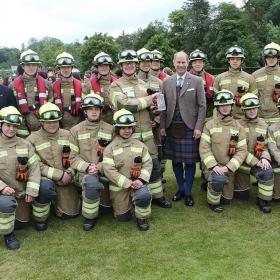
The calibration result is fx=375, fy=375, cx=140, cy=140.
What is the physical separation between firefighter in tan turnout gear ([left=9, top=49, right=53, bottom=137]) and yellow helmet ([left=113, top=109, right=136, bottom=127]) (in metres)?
1.46

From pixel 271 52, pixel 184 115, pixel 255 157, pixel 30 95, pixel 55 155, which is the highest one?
pixel 271 52

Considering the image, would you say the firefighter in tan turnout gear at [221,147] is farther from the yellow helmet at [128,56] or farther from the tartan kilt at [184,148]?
the yellow helmet at [128,56]

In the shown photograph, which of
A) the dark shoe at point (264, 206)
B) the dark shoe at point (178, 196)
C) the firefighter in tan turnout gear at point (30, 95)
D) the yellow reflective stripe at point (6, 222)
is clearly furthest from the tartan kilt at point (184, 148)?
the yellow reflective stripe at point (6, 222)

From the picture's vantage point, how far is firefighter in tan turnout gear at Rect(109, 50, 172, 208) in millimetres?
6004

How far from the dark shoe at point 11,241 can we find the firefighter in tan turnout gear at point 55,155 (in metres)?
0.94

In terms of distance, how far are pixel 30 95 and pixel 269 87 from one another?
4349 mm

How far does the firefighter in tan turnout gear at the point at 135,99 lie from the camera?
600 centimetres

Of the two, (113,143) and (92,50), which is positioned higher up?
(92,50)

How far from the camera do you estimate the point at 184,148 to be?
6578 millimetres

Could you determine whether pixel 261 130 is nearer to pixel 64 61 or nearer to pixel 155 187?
pixel 155 187

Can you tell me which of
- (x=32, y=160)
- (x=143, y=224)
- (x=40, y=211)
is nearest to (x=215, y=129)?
(x=143, y=224)

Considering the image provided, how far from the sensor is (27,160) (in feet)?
18.2

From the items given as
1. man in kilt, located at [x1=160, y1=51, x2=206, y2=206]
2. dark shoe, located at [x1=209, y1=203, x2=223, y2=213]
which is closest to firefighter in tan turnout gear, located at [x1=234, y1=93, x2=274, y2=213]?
dark shoe, located at [x1=209, y1=203, x2=223, y2=213]

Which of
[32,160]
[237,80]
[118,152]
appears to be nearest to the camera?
[32,160]
